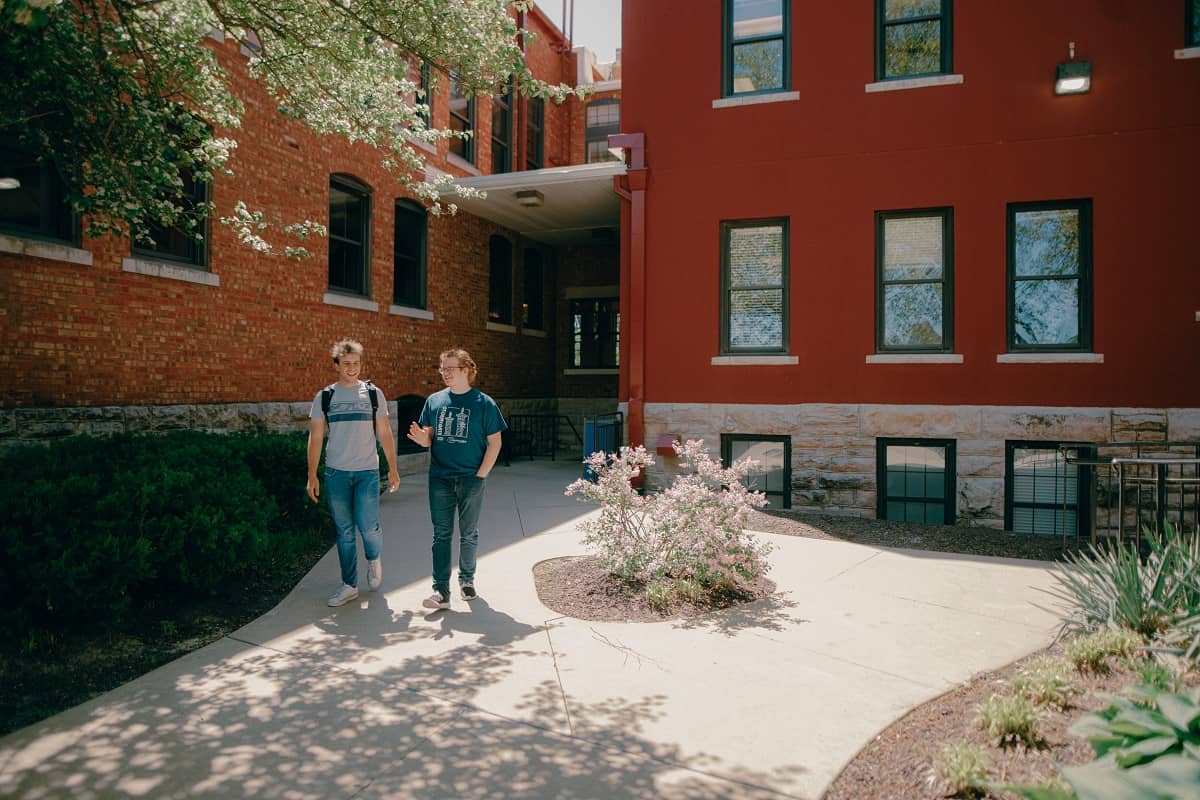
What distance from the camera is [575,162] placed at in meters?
20.5

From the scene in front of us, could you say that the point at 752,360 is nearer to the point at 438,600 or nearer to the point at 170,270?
the point at 438,600

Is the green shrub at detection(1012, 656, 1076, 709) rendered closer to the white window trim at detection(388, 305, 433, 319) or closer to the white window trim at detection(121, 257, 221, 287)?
the white window trim at detection(121, 257, 221, 287)

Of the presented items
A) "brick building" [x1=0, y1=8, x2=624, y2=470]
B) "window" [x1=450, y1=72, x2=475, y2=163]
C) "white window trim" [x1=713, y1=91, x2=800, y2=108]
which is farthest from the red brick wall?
"white window trim" [x1=713, y1=91, x2=800, y2=108]

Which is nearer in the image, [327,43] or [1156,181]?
[327,43]

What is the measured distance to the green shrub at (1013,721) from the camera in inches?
125

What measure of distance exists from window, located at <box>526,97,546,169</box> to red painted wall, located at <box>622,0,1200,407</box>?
801 cm

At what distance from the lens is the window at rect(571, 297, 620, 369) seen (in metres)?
19.3

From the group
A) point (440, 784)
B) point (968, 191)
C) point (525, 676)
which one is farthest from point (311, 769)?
point (968, 191)

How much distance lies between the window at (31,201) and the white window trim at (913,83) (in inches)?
379

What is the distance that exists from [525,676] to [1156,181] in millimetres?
9507

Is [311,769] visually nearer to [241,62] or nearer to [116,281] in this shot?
→ [116,281]

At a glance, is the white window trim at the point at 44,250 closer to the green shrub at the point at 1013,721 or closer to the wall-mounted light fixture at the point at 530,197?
the wall-mounted light fixture at the point at 530,197

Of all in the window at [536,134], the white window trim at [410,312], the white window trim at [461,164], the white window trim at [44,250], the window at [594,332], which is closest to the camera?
the white window trim at [44,250]

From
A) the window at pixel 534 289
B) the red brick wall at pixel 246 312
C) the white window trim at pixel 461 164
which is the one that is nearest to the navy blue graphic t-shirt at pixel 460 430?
the red brick wall at pixel 246 312
